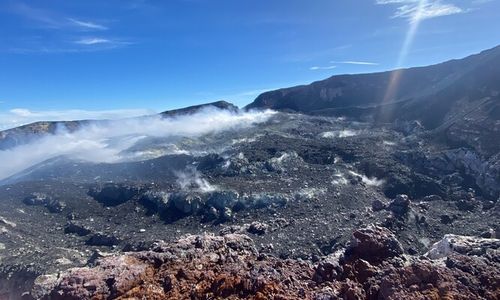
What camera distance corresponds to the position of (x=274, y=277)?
32.8ft

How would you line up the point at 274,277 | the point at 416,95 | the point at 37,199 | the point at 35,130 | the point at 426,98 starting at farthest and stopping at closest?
the point at 35,130, the point at 416,95, the point at 426,98, the point at 37,199, the point at 274,277

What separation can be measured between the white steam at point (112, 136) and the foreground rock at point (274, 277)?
56211 mm

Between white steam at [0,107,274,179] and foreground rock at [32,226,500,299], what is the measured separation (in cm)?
5621

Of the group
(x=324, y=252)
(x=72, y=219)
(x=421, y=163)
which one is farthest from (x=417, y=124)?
(x=72, y=219)

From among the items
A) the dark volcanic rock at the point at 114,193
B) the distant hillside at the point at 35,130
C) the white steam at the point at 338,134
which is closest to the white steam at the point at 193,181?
the dark volcanic rock at the point at 114,193

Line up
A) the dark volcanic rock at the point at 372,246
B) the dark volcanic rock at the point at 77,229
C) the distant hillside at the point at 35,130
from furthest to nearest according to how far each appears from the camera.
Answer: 1. the distant hillside at the point at 35,130
2. the dark volcanic rock at the point at 77,229
3. the dark volcanic rock at the point at 372,246

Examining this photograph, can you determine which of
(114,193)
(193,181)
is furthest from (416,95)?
(114,193)

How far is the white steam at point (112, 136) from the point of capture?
74812 millimetres

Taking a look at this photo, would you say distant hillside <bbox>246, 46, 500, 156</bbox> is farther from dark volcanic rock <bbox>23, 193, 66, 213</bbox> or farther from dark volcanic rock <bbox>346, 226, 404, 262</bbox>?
dark volcanic rock <bbox>23, 193, 66, 213</bbox>

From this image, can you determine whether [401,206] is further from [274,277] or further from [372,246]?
[274,277]

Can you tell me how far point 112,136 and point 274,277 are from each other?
3409 inches

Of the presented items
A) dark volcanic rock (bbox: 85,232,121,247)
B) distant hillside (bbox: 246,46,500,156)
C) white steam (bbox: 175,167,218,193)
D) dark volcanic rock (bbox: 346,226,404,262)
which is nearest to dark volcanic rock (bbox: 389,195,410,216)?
white steam (bbox: 175,167,218,193)

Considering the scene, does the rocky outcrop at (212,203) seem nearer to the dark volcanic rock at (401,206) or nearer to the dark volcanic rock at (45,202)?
the dark volcanic rock at (401,206)

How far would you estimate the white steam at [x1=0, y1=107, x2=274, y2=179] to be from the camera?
7481 centimetres
